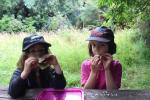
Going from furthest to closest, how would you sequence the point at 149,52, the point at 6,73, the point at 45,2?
the point at 45,2 < the point at 149,52 < the point at 6,73

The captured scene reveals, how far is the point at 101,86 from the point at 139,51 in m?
5.20

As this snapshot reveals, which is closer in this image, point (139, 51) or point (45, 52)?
Result: point (45, 52)

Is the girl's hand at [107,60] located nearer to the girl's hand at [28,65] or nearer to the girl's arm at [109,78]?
the girl's arm at [109,78]

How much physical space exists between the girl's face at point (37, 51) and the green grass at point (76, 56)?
9.94 feet

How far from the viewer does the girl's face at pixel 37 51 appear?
7.20 ft

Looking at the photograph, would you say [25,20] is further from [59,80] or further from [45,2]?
[59,80]

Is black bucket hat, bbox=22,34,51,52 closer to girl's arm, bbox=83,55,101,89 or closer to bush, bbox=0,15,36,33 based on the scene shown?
girl's arm, bbox=83,55,101,89

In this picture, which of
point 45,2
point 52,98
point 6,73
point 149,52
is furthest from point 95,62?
point 45,2

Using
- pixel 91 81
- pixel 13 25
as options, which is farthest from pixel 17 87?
pixel 13 25

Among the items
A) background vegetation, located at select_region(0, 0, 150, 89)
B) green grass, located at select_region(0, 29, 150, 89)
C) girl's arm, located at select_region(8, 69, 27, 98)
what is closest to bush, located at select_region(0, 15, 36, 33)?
background vegetation, located at select_region(0, 0, 150, 89)

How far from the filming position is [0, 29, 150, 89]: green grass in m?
5.70

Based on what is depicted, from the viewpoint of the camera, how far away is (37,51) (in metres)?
2.20

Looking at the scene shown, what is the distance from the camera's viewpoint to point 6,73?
6059mm

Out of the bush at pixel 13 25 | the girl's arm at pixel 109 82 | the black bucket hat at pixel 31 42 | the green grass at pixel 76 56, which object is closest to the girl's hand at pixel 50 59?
the black bucket hat at pixel 31 42
